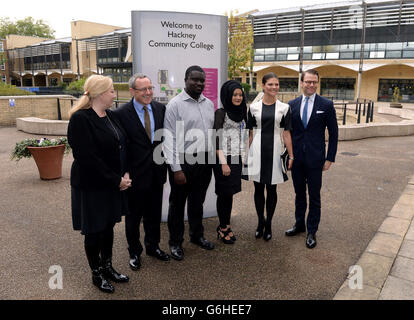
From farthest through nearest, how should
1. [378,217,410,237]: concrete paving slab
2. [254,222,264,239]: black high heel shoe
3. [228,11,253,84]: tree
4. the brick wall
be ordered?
1. [228,11,253,84]: tree
2. the brick wall
3. [378,217,410,237]: concrete paving slab
4. [254,222,264,239]: black high heel shoe

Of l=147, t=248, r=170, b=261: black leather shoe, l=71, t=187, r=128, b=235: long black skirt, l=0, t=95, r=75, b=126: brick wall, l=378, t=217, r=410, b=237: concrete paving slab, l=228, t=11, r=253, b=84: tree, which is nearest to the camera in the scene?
l=71, t=187, r=128, b=235: long black skirt

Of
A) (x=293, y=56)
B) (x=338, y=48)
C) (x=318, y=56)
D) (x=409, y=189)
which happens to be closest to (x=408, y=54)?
(x=338, y=48)

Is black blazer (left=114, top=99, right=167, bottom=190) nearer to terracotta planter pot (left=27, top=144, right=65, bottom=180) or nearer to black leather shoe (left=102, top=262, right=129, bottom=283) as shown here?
black leather shoe (left=102, top=262, right=129, bottom=283)

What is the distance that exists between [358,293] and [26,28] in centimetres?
8950

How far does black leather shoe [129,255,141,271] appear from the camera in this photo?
131 inches

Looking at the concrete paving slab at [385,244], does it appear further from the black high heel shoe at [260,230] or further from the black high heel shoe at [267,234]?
the black high heel shoe at [260,230]

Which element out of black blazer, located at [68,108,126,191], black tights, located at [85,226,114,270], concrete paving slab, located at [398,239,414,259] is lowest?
concrete paving slab, located at [398,239,414,259]

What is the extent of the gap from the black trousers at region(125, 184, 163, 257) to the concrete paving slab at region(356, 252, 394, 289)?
2.02 metres

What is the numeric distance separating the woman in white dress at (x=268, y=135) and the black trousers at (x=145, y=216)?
44.3 inches

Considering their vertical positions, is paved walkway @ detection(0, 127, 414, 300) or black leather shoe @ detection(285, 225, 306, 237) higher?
black leather shoe @ detection(285, 225, 306, 237)

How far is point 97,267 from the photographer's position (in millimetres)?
2998

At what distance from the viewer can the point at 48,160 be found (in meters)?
6.54

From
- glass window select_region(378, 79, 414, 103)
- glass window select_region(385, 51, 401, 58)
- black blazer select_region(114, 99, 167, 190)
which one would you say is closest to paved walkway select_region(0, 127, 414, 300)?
black blazer select_region(114, 99, 167, 190)

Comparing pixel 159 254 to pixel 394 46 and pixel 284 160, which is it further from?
pixel 394 46
